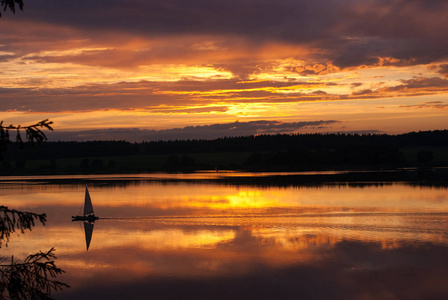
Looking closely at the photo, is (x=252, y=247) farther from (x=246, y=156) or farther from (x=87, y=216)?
(x=246, y=156)

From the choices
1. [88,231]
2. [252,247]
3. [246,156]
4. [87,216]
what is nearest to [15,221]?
[252,247]

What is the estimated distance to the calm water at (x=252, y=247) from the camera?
21.7 metres

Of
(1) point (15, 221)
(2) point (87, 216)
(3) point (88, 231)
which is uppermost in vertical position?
(1) point (15, 221)

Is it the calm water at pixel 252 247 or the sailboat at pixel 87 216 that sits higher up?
the sailboat at pixel 87 216

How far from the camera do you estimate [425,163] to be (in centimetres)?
12038

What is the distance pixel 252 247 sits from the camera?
29.8 meters

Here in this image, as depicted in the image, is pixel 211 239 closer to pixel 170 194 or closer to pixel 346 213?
pixel 346 213

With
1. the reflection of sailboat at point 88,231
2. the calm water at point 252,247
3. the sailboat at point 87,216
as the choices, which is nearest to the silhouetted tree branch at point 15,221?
the calm water at point 252,247

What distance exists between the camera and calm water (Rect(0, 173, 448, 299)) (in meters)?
21.7

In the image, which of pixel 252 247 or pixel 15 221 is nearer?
pixel 15 221

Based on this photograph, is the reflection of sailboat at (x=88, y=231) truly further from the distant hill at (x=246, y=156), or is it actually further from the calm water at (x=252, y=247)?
the distant hill at (x=246, y=156)

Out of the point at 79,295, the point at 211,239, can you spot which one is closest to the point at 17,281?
the point at 79,295

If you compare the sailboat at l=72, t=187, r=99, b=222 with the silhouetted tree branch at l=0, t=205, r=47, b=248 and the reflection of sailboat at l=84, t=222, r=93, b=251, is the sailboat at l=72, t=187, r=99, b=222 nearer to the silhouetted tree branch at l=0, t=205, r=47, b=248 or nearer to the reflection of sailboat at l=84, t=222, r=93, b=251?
the reflection of sailboat at l=84, t=222, r=93, b=251

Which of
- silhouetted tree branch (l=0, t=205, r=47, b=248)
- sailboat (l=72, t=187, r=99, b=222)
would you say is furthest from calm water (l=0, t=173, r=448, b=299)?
silhouetted tree branch (l=0, t=205, r=47, b=248)
